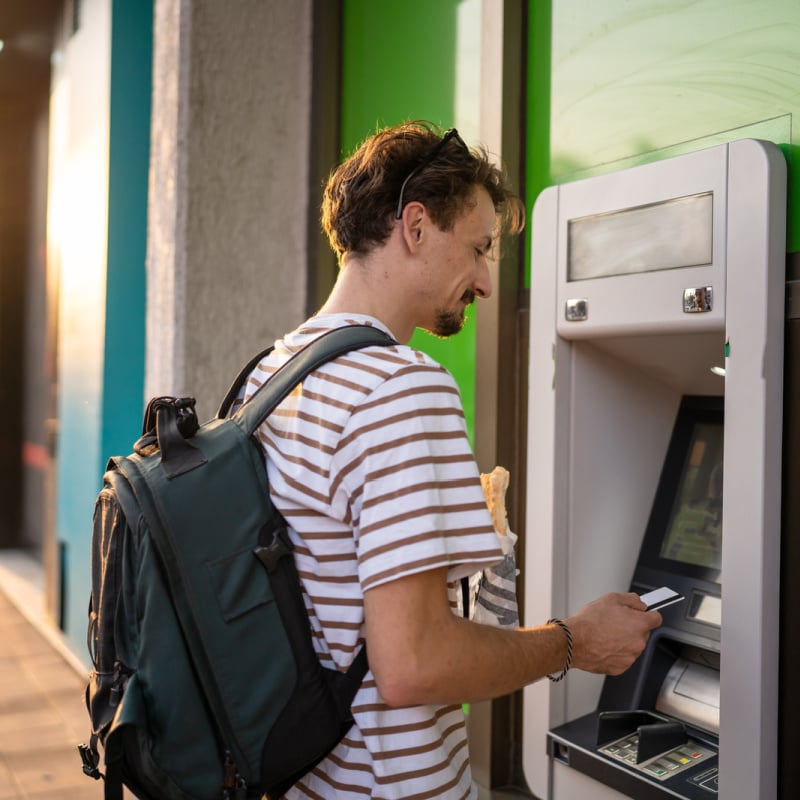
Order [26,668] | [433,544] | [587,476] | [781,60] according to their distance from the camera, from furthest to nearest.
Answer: [26,668] → [587,476] → [781,60] → [433,544]

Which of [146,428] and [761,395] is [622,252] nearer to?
[761,395]

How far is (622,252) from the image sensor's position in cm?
175

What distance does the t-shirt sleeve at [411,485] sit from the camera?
1.03m

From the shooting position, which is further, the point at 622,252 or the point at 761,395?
the point at 622,252

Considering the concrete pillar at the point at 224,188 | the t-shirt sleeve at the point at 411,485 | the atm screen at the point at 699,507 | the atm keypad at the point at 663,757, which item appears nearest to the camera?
the t-shirt sleeve at the point at 411,485

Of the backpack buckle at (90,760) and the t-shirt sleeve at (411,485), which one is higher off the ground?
the t-shirt sleeve at (411,485)

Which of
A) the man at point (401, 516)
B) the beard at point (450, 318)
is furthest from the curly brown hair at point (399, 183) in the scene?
the beard at point (450, 318)

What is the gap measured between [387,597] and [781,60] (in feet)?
4.23

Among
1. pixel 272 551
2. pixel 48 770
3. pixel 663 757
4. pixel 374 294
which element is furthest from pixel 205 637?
pixel 48 770

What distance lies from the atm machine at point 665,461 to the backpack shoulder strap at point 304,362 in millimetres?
721

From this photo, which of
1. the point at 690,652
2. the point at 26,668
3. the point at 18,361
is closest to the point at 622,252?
the point at 690,652

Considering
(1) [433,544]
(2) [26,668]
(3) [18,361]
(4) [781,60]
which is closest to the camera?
(1) [433,544]

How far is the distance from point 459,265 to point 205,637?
Result: 2.25 ft

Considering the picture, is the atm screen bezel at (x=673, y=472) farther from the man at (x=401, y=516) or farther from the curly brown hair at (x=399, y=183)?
the curly brown hair at (x=399, y=183)
